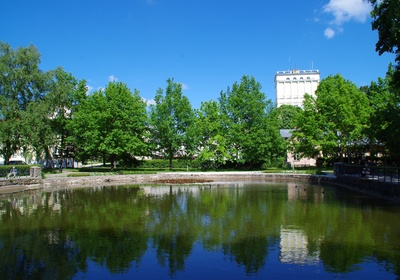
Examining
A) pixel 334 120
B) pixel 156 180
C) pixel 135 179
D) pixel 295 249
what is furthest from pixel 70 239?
pixel 334 120

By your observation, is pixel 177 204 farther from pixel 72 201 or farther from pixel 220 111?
pixel 220 111

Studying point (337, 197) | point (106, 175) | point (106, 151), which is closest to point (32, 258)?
point (337, 197)

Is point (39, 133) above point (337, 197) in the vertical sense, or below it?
above

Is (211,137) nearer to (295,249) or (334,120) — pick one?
(334,120)

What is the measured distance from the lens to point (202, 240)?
12.2 m

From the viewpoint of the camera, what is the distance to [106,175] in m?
37.6

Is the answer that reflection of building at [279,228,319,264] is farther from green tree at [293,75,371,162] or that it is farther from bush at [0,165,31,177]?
green tree at [293,75,371,162]

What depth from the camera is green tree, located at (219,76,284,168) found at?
4894 centimetres

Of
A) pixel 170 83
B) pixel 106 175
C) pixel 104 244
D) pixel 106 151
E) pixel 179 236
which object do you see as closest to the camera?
pixel 104 244

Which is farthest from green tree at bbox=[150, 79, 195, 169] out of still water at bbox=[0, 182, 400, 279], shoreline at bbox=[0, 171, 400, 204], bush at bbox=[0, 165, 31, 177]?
still water at bbox=[0, 182, 400, 279]

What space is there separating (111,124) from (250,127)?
20.4 metres

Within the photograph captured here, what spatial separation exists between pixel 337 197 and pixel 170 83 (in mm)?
34944

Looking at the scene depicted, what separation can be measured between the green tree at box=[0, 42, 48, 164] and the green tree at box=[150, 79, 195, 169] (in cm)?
1595

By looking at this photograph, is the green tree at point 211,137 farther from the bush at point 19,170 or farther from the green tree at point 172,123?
the bush at point 19,170
